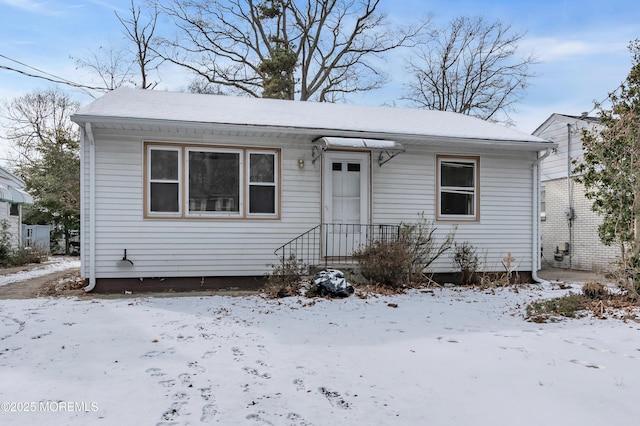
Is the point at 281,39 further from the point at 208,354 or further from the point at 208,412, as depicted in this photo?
the point at 208,412

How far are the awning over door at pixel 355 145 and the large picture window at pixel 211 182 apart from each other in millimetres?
830

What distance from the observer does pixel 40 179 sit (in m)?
17.0

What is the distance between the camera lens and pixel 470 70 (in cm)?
2141

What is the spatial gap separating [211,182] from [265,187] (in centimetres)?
102

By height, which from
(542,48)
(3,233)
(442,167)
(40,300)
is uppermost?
(542,48)

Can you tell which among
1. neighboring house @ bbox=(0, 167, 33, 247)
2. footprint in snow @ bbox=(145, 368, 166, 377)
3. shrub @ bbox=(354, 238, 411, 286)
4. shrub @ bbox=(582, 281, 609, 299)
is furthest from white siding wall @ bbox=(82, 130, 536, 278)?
neighboring house @ bbox=(0, 167, 33, 247)

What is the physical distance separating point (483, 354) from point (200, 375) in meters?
2.60

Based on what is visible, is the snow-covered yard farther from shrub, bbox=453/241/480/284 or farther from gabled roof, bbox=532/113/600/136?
gabled roof, bbox=532/113/600/136

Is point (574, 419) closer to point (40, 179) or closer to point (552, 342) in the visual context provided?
point (552, 342)

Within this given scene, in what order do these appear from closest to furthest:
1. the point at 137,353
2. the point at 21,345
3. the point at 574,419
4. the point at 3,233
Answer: the point at 574,419 < the point at 137,353 < the point at 21,345 < the point at 3,233

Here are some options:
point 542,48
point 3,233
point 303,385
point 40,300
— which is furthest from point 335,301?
point 542,48

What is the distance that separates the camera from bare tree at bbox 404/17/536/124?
824 inches

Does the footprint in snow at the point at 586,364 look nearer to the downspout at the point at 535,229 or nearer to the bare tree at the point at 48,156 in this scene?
the downspout at the point at 535,229

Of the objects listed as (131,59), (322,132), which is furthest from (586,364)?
(131,59)
